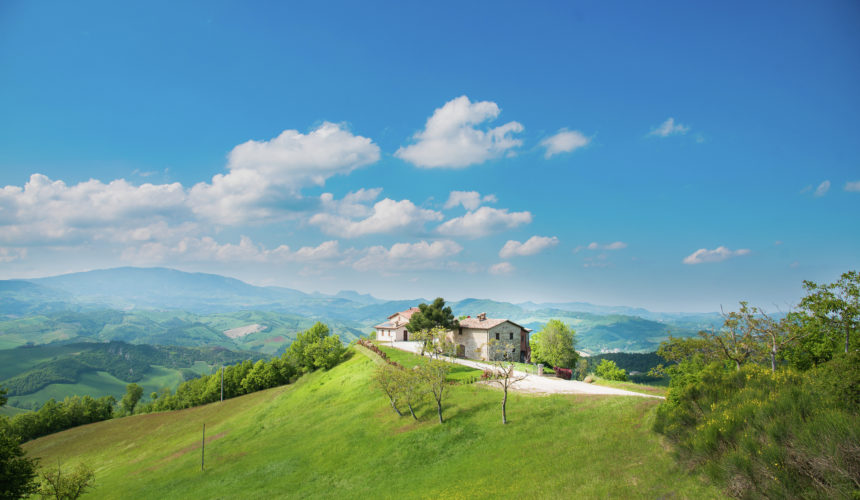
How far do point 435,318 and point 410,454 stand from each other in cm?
4456

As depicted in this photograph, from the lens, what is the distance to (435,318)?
253ft

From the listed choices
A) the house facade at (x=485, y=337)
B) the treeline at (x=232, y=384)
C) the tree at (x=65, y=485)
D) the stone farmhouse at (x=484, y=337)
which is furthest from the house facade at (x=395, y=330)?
the tree at (x=65, y=485)

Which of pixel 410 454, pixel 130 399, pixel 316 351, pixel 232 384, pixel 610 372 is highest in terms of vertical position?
pixel 410 454

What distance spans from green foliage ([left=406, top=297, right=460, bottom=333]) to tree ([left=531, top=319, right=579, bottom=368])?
95.8 feet

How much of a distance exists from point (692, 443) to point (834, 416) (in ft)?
22.9

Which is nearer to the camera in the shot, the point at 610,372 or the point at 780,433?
the point at 780,433

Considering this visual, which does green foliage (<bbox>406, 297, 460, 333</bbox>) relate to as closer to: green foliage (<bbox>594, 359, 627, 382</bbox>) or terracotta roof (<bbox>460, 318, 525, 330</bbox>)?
terracotta roof (<bbox>460, 318, 525, 330</bbox>)

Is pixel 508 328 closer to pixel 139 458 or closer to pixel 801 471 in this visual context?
pixel 801 471

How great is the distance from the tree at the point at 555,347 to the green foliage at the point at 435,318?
29.2 metres

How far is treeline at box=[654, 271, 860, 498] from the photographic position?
12.0 meters

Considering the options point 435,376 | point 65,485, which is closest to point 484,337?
point 435,376

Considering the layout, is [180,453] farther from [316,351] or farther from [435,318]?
[435,318]

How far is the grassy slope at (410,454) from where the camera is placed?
21469mm

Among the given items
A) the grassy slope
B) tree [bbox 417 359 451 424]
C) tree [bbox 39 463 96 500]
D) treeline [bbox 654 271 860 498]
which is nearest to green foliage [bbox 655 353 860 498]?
treeline [bbox 654 271 860 498]
